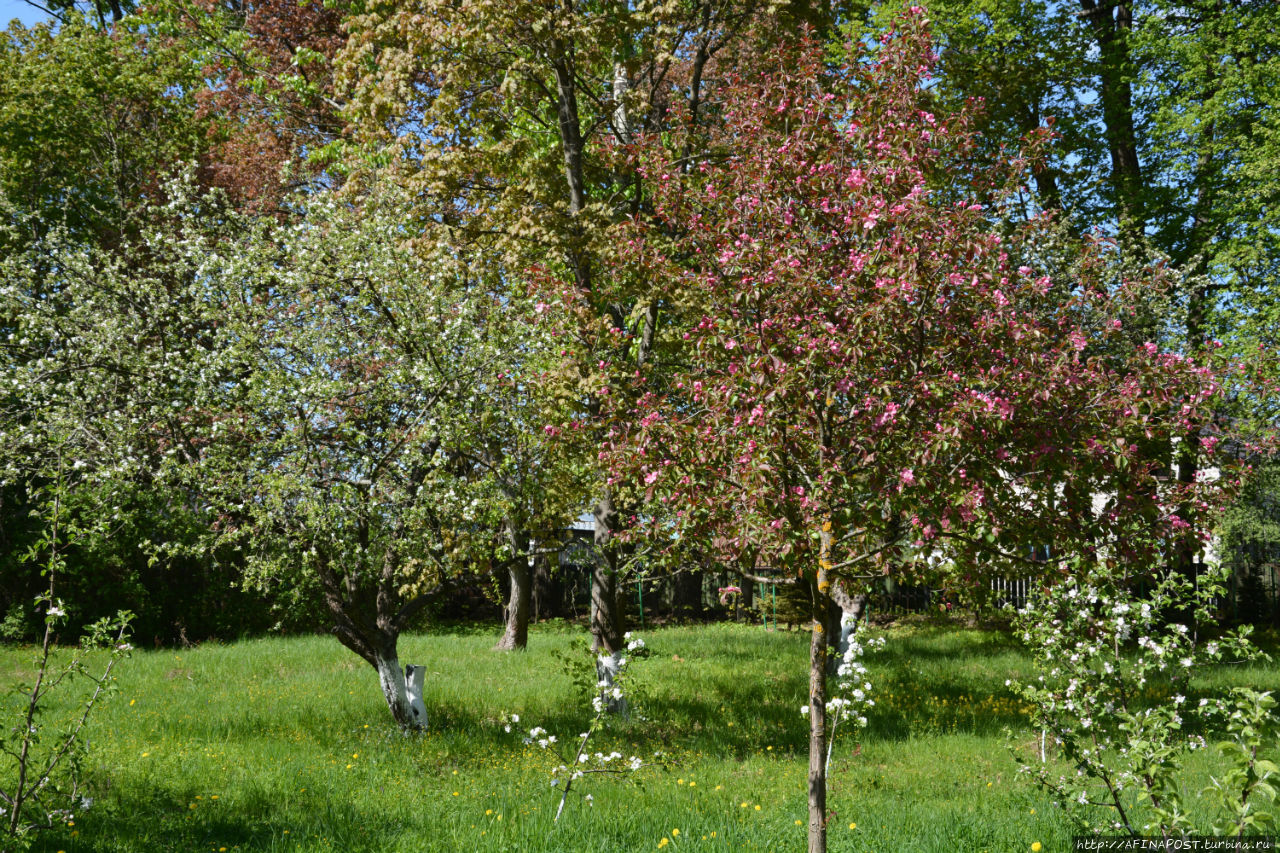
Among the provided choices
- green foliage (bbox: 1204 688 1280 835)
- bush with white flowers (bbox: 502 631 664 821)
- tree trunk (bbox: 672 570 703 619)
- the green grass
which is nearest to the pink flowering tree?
green foliage (bbox: 1204 688 1280 835)

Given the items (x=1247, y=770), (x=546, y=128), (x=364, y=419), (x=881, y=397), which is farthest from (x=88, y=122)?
(x=1247, y=770)

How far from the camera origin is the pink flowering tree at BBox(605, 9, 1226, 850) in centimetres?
496

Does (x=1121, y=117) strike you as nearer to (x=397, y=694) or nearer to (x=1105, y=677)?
(x=1105, y=677)

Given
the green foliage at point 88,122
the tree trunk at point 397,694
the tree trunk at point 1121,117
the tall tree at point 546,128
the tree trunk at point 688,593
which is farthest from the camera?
the tree trunk at point 688,593

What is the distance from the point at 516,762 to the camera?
878 cm

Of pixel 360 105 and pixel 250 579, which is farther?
pixel 360 105

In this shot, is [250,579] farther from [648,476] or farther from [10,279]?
[10,279]

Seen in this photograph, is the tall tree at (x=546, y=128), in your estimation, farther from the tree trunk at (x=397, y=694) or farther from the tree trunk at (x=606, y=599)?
the tree trunk at (x=397, y=694)

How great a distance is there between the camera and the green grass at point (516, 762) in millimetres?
6375

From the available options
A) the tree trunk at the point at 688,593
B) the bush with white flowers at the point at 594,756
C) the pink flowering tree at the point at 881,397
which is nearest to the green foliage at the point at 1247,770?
the pink flowering tree at the point at 881,397

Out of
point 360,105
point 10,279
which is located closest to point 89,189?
point 10,279

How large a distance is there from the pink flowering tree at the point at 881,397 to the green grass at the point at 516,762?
226cm

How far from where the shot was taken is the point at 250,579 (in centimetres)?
869

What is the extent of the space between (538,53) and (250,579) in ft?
23.5
